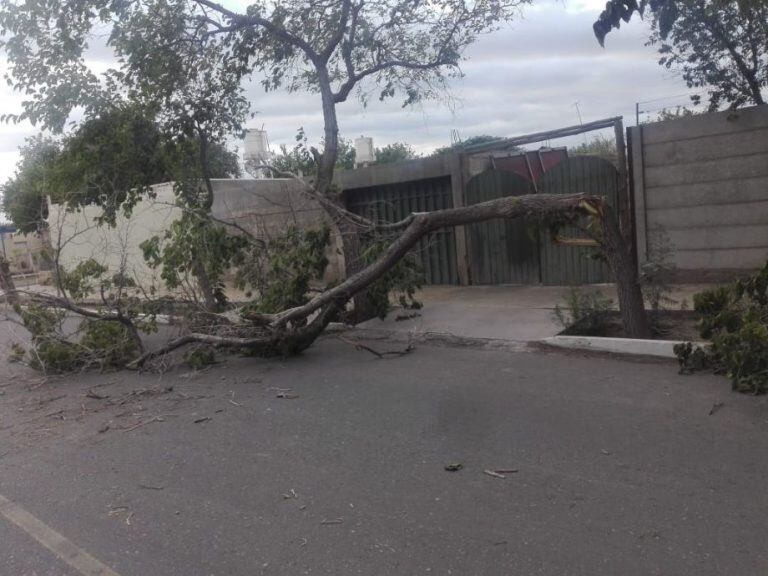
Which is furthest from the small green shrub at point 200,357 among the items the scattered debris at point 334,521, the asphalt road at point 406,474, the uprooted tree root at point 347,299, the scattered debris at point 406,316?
the scattered debris at point 334,521

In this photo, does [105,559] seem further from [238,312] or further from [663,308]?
[663,308]

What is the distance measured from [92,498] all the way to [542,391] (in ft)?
12.4

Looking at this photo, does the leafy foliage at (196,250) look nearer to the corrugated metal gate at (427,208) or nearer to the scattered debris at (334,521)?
the corrugated metal gate at (427,208)

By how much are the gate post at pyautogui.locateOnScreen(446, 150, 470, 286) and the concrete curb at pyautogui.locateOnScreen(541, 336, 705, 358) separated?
A: 5055 mm

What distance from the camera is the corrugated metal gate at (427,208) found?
13.2 meters

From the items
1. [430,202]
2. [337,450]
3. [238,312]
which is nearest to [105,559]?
[337,450]

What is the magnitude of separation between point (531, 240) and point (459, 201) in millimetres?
1613

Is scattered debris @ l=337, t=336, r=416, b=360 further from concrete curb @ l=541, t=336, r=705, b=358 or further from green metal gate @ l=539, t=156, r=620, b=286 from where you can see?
green metal gate @ l=539, t=156, r=620, b=286

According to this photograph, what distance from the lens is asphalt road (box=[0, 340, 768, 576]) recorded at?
370 cm

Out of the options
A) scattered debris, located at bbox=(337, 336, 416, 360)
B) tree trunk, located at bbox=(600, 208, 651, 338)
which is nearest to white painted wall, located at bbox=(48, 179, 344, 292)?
scattered debris, located at bbox=(337, 336, 416, 360)

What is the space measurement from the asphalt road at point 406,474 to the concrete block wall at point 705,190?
4020 millimetres

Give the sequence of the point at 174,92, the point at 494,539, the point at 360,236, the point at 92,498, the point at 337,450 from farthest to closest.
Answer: the point at 174,92
the point at 360,236
the point at 337,450
the point at 92,498
the point at 494,539

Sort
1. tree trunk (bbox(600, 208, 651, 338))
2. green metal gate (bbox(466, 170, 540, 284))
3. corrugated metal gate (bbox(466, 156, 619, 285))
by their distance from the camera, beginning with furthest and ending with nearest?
green metal gate (bbox(466, 170, 540, 284)) → corrugated metal gate (bbox(466, 156, 619, 285)) → tree trunk (bbox(600, 208, 651, 338))

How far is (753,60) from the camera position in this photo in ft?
34.7
